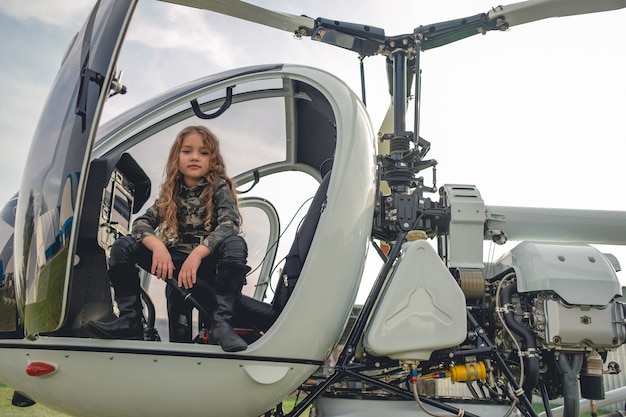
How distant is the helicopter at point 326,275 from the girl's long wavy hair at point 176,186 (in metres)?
0.28

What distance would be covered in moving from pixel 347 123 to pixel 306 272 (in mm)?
779

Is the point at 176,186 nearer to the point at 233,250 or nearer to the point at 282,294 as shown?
the point at 233,250

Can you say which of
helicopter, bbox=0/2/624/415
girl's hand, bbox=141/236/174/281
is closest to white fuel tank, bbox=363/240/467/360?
helicopter, bbox=0/2/624/415

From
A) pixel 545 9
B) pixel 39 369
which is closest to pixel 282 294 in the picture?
pixel 39 369

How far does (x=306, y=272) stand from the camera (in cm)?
254

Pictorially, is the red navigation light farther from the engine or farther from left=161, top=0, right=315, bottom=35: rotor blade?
left=161, top=0, right=315, bottom=35: rotor blade

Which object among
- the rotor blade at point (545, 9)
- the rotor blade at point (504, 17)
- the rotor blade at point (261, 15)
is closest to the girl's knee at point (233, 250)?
the rotor blade at point (261, 15)

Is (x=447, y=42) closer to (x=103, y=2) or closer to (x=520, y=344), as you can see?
(x=520, y=344)

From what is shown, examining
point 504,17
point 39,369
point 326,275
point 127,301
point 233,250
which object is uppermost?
point 504,17

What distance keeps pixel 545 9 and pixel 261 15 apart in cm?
183

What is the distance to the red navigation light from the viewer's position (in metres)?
2.33

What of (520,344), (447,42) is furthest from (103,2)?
(520,344)

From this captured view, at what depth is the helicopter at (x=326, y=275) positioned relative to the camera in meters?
2.32

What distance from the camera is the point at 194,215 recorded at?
263 centimetres
